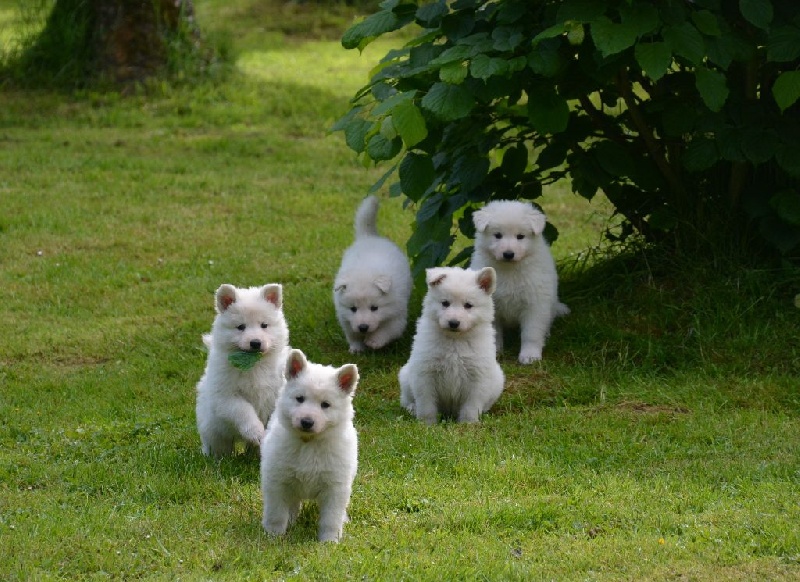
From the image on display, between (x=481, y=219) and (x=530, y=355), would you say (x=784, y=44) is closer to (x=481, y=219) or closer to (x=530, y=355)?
(x=481, y=219)

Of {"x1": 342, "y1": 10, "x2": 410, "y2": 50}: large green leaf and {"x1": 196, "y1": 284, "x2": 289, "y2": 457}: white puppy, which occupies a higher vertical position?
{"x1": 342, "y1": 10, "x2": 410, "y2": 50}: large green leaf

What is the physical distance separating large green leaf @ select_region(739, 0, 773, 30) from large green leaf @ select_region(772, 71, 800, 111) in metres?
0.33

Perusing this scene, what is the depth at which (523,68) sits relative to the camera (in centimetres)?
773

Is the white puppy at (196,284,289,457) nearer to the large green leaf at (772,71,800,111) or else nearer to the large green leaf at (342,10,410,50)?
the large green leaf at (342,10,410,50)

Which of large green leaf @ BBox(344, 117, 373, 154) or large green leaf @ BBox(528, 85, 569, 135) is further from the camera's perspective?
large green leaf @ BBox(528, 85, 569, 135)

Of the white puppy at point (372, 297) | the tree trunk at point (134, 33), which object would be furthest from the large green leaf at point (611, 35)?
the tree trunk at point (134, 33)

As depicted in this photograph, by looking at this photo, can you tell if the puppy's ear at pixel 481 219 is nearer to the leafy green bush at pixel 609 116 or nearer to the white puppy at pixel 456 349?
the leafy green bush at pixel 609 116

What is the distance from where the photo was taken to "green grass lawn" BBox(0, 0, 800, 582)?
5312mm

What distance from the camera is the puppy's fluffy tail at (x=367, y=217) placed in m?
9.62

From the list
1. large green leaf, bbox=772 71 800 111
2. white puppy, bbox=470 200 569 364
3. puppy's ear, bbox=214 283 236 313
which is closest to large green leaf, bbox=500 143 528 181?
white puppy, bbox=470 200 569 364

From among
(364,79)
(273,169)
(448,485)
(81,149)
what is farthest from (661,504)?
(364,79)

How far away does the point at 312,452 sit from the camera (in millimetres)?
5441

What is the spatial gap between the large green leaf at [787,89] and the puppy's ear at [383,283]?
2.94 m

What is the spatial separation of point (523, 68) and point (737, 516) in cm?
327
